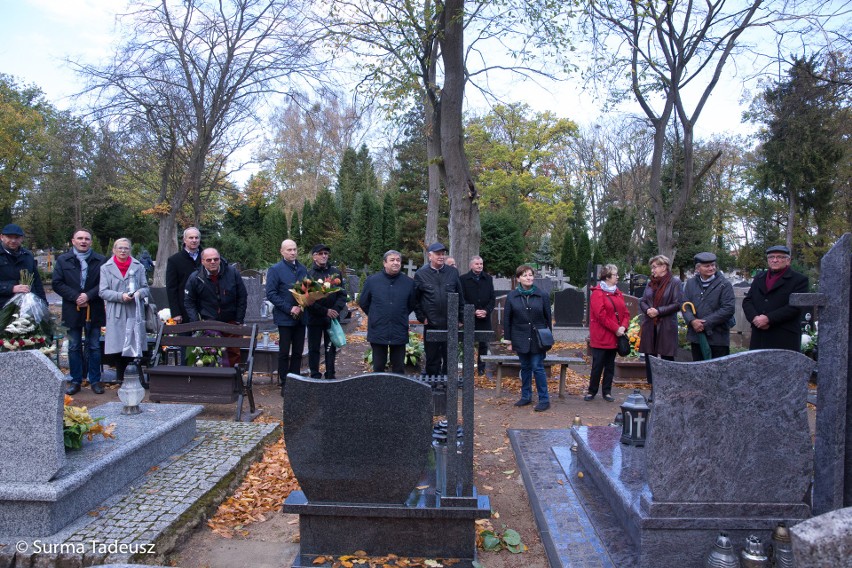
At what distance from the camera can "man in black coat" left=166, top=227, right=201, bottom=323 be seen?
7.75m

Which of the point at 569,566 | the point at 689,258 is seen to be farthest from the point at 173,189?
the point at 689,258

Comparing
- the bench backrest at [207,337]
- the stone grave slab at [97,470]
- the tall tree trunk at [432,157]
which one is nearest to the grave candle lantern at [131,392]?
the stone grave slab at [97,470]

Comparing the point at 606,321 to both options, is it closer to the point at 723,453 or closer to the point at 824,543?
the point at 723,453

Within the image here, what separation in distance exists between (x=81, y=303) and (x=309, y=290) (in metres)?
2.75

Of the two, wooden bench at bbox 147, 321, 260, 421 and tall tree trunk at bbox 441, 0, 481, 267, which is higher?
tall tree trunk at bbox 441, 0, 481, 267

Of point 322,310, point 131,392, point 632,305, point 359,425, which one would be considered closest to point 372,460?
point 359,425

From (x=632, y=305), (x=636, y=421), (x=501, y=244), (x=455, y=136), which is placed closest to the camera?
(x=636, y=421)

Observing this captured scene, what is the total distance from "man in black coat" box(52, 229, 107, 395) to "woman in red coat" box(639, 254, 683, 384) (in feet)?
22.7

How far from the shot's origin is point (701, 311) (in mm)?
7359

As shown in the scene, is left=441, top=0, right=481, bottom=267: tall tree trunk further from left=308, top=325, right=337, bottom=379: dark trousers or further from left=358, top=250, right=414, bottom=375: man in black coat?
left=358, top=250, right=414, bottom=375: man in black coat

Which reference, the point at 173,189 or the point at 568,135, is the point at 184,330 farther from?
the point at 568,135

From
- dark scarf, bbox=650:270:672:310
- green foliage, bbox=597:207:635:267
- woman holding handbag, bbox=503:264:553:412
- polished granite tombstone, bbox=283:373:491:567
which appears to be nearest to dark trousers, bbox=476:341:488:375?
woman holding handbag, bbox=503:264:553:412

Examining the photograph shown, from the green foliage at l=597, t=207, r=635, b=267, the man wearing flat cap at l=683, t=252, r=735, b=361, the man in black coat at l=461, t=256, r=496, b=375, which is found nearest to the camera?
the man wearing flat cap at l=683, t=252, r=735, b=361

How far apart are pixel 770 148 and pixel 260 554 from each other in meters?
30.6
